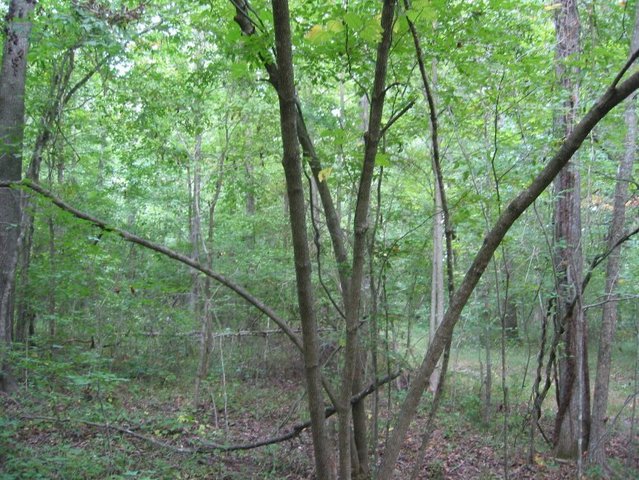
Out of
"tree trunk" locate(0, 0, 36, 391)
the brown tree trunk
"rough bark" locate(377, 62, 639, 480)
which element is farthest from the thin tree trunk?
"tree trunk" locate(0, 0, 36, 391)

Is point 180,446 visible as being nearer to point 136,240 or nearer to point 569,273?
point 136,240

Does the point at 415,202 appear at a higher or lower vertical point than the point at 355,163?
higher

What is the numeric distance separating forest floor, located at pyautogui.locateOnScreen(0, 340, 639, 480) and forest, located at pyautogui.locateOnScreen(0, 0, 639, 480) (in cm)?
5

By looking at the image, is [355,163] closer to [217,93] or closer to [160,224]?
[217,93]

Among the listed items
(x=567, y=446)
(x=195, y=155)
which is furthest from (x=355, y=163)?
(x=195, y=155)

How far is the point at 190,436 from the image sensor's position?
6141mm

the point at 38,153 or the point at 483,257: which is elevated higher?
the point at 38,153

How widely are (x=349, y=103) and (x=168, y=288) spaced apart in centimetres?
1036

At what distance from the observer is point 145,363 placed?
33.5ft

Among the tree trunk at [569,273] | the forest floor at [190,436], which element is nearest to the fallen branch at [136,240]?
the forest floor at [190,436]

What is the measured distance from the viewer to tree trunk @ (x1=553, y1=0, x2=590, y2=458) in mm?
5027

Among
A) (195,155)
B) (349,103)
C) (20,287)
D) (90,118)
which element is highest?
(349,103)

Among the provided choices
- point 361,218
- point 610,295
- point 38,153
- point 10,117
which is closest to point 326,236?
point 610,295

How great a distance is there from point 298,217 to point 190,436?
5.07 metres
